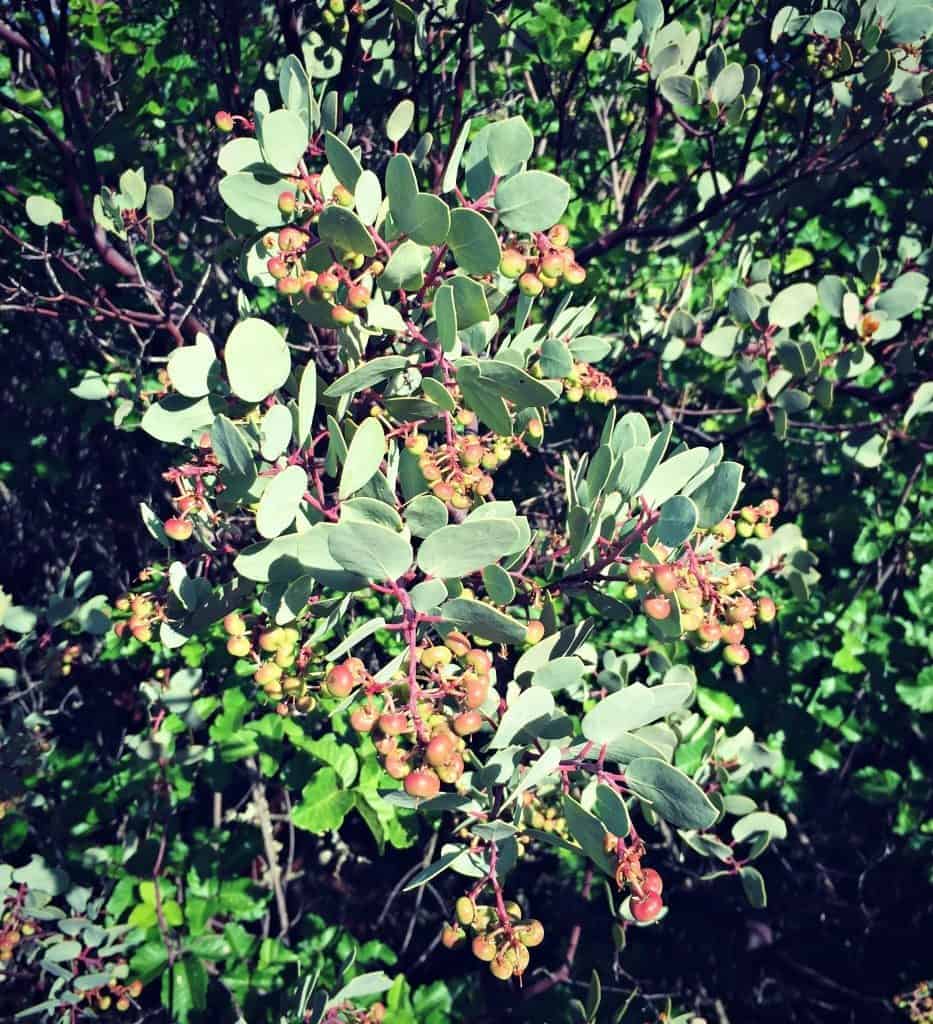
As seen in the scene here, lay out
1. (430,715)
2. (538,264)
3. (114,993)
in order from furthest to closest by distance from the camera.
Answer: (114,993) < (538,264) < (430,715)

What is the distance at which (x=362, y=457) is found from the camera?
1.10 meters

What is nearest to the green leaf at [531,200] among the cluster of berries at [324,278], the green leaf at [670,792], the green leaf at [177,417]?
the cluster of berries at [324,278]

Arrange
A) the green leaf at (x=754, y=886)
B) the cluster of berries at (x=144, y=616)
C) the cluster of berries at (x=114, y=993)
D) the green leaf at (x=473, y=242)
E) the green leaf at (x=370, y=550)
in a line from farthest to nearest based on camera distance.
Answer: the cluster of berries at (x=114, y=993) → the green leaf at (x=754, y=886) → the cluster of berries at (x=144, y=616) → the green leaf at (x=473, y=242) → the green leaf at (x=370, y=550)

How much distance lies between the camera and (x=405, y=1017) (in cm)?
206

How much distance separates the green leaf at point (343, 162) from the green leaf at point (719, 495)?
2.52 ft

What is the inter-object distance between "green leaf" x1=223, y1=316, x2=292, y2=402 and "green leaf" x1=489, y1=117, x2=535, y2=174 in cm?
47

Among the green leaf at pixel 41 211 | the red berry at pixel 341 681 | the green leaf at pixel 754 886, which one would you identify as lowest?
the green leaf at pixel 754 886

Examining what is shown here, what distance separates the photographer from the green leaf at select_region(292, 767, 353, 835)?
1899mm

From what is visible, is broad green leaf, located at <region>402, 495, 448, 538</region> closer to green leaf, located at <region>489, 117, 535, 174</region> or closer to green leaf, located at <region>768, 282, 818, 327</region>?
green leaf, located at <region>489, 117, 535, 174</region>

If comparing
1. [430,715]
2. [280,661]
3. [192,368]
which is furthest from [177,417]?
[430,715]

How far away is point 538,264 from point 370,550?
2.27ft

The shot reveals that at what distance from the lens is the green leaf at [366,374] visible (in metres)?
1.20

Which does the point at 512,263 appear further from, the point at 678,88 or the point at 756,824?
the point at 756,824

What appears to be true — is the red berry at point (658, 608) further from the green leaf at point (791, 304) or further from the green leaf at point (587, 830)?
the green leaf at point (791, 304)
